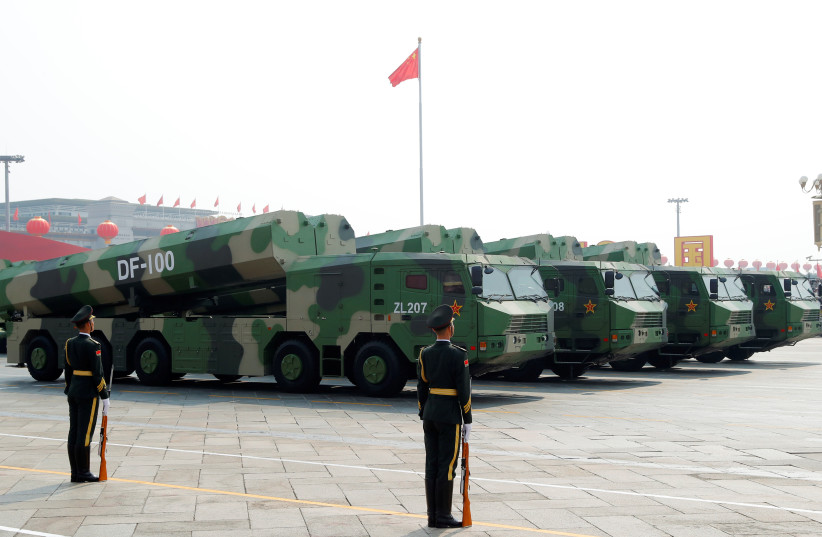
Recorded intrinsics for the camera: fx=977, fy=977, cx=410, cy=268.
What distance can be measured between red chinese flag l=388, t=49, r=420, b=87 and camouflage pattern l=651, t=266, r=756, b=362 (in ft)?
54.3

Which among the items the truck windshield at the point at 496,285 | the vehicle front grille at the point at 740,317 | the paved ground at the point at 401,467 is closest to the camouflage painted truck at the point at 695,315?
the vehicle front grille at the point at 740,317

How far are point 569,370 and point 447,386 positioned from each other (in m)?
14.7

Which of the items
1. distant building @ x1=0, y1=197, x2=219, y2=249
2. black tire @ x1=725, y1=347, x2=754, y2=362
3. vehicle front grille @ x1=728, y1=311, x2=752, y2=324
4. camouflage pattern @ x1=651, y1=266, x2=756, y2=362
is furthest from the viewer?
distant building @ x1=0, y1=197, x2=219, y2=249

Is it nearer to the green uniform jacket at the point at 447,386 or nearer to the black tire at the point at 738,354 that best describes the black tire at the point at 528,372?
the black tire at the point at 738,354

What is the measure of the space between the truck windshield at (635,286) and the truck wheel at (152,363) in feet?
31.0

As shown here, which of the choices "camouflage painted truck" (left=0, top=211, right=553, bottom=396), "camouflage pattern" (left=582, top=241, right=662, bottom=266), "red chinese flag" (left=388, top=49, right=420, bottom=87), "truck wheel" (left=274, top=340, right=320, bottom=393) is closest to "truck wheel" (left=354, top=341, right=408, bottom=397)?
"camouflage painted truck" (left=0, top=211, right=553, bottom=396)

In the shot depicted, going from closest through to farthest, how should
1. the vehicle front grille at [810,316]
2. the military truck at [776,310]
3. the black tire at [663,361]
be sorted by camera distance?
the black tire at [663,361], the military truck at [776,310], the vehicle front grille at [810,316]

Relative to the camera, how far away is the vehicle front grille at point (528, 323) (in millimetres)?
16859

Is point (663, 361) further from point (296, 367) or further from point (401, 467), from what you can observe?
point (401, 467)

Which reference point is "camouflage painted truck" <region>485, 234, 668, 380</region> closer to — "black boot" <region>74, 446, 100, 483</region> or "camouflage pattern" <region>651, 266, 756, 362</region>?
"camouflage pattern" <region>651, 266, 756, 362</region>

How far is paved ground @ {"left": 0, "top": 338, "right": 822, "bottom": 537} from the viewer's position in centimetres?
748

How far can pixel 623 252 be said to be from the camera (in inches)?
1192

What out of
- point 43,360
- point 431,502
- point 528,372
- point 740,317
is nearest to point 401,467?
point 431,502

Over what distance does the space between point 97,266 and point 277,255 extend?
15.7 ft
